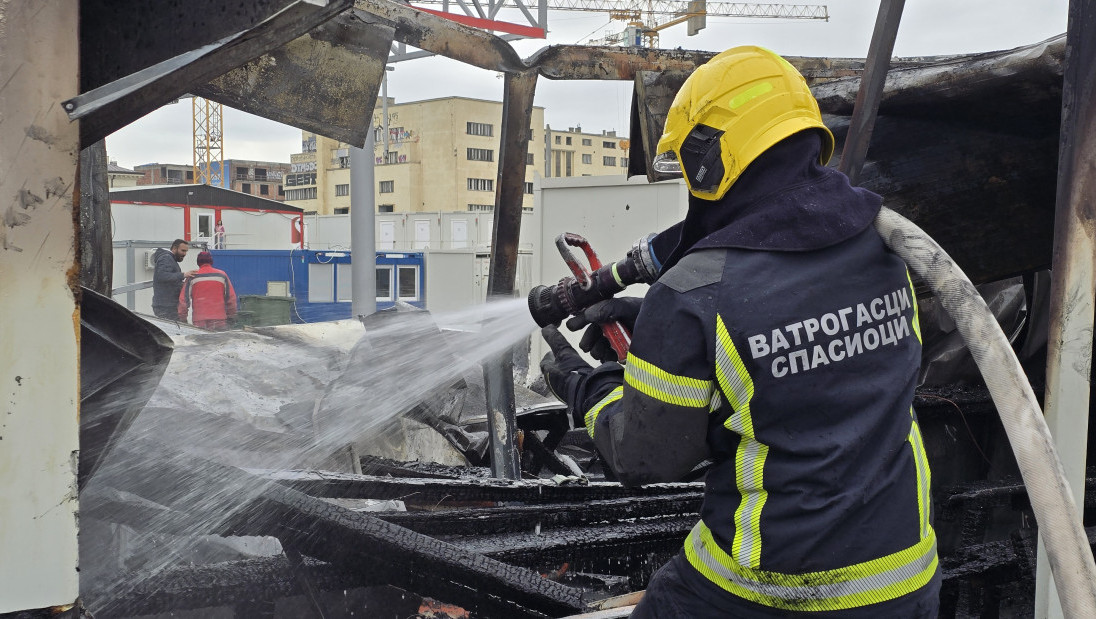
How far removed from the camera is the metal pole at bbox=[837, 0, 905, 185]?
2.51 metres

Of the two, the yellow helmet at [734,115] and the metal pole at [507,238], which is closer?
the yellow helmet at [734,115]

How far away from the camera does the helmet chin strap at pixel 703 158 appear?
174 centimetres

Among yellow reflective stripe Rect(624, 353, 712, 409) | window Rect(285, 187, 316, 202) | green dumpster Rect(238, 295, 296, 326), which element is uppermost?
window Rect(285, 187, 316, 202)

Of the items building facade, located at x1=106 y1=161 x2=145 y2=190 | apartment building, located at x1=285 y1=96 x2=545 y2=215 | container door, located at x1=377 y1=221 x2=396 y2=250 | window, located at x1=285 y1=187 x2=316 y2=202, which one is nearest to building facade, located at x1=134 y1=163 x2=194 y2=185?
building facade, located at x1=106 y1=161 x2=145 y2=190

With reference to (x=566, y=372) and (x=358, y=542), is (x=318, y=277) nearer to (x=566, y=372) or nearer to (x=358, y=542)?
(x=358, y=542)

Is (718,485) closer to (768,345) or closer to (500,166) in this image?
(768,345)

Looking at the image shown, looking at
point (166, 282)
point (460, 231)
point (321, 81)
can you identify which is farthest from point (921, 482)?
point (460, 231)

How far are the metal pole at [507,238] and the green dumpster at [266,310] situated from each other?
1178 centimetres

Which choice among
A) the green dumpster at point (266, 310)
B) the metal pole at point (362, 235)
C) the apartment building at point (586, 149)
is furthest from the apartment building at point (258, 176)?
the metal pole at point (362, 235)

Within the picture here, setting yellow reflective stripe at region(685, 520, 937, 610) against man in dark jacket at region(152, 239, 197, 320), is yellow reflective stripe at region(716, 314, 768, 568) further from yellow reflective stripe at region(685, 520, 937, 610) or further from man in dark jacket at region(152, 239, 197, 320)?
man in dark jacket at region(152, 239, 197, 320)

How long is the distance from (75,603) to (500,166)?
2.45 meters

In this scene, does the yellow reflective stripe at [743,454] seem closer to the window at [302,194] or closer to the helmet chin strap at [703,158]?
the helmet chin strap at [703,158]

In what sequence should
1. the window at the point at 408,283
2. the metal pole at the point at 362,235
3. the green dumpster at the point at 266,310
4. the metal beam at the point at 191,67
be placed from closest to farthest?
the metal beam at the point at 191,67
the metal pole at the point at 362,235
the green dumpster at the point at 266,310
the window at the point at 408,283

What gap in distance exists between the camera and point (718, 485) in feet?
5.79
